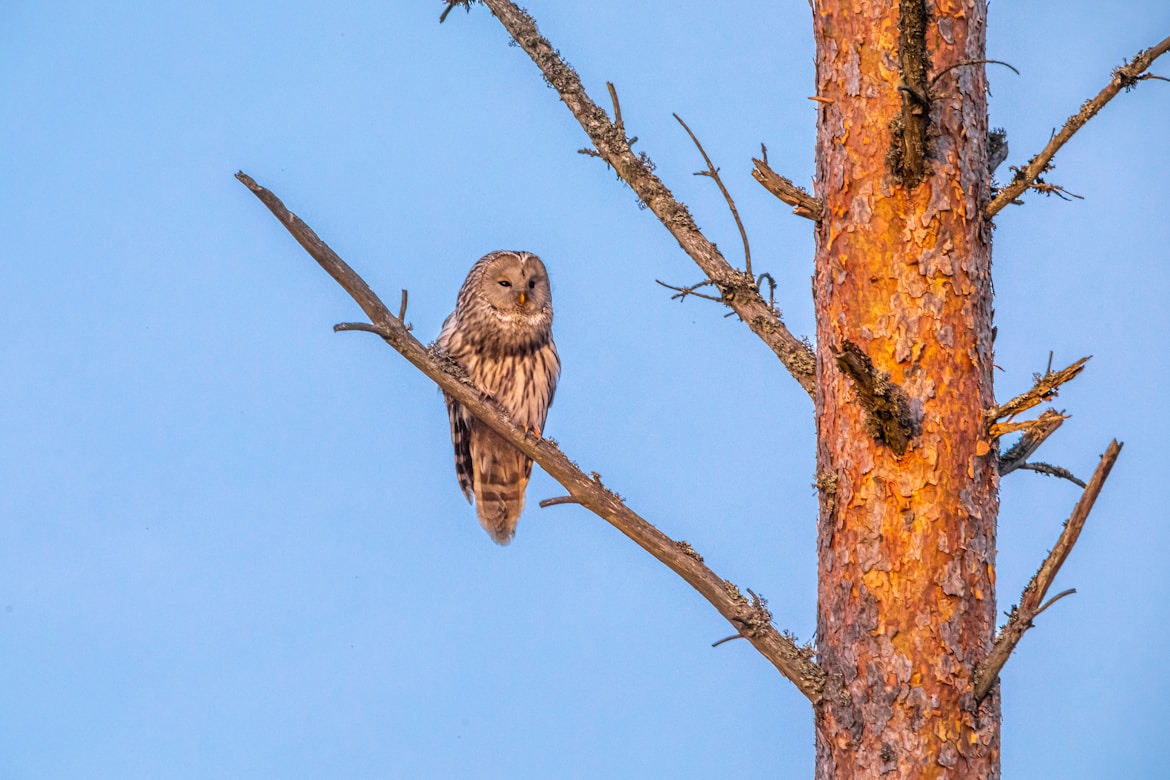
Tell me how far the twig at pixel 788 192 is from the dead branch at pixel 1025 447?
893mm

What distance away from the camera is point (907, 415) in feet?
11.2

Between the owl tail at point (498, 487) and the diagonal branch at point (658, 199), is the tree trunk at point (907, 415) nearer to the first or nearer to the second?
the diagonal branch at point (658, 199)

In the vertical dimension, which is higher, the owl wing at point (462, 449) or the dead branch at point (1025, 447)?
the owl wing at point (462, 449)

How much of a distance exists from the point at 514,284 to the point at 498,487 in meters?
1.12

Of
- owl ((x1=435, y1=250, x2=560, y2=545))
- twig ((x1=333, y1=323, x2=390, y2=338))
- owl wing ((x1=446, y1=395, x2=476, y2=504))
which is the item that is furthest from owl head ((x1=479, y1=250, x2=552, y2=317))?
twig ((x1=333, y1=323, x2=390, y2=338))

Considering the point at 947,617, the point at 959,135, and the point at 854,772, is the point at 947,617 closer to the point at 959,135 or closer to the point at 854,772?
the point at 854,772

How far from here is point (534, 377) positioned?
667 cm

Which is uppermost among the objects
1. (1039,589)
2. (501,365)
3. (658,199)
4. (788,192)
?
(501,365)

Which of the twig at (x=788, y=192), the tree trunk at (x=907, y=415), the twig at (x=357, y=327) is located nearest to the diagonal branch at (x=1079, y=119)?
the tree trunk at (x=907, y=415)

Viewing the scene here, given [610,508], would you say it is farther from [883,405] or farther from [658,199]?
[658,199]

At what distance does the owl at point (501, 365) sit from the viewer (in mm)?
6633

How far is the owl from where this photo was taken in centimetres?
663

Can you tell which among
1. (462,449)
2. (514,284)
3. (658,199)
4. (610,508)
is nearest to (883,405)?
(610,508)

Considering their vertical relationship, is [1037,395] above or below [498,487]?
below
